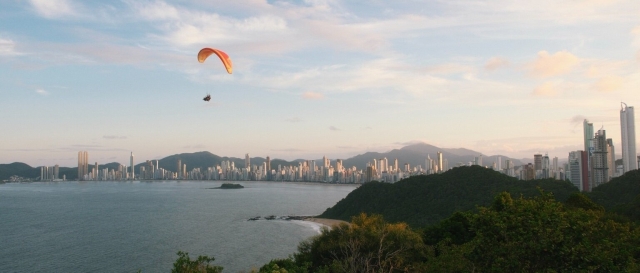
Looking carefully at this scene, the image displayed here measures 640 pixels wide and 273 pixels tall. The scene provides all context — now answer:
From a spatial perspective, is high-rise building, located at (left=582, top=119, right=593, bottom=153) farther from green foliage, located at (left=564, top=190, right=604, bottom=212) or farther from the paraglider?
the paraglider

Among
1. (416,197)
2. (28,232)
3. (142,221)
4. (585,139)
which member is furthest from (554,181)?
(28,232)

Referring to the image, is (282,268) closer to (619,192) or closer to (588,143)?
(619,192)

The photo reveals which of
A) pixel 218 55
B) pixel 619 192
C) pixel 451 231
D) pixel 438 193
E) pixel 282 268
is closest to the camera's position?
pixel 282 268

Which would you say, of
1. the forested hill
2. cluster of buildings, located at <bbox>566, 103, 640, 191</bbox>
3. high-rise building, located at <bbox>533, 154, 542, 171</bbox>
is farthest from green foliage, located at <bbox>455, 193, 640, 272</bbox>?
high-rise building, located at <bbox>533, 154, 542, 171</bbox>

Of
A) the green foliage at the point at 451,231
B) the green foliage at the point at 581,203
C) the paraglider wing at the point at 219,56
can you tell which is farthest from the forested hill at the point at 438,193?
the paraglider wing at the point at 219,56

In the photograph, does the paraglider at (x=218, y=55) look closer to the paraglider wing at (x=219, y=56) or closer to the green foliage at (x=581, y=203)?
the paraglider wing at (x=219, y=56)

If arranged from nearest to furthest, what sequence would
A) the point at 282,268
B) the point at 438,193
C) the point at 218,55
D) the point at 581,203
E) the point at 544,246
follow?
the point at 544,246, the point at 282,268, the point at 218,55, the point at 581,203, the point at 438,193

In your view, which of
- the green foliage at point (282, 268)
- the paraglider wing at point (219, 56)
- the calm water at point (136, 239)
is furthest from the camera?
the calm water at point (136, 239)

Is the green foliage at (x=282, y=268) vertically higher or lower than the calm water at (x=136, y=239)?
higher

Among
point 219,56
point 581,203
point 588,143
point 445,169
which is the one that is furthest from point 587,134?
point 445,169
